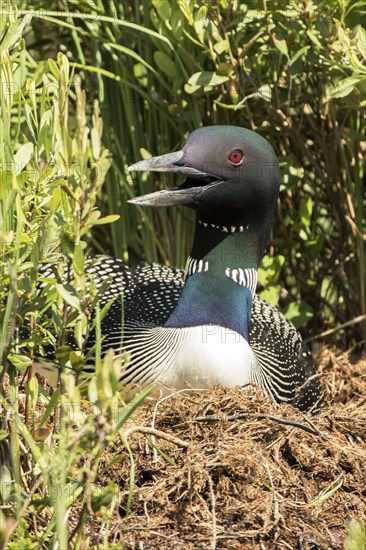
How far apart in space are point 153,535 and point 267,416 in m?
0.52

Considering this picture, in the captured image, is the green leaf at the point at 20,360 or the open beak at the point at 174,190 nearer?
the green leaf at the point at 20,360

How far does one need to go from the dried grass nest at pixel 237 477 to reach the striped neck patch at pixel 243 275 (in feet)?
1.58

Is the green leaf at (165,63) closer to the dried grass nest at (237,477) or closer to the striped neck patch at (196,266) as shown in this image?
the striped neck patch at (196,266)

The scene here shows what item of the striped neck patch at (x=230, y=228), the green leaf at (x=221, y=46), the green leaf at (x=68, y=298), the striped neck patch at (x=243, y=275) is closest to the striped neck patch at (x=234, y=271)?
the striped neck patch at (x=243, y=275)

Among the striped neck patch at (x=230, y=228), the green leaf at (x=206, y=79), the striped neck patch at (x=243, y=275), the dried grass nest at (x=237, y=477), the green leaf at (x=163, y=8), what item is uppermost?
the green leaf at (x=163, y=8)

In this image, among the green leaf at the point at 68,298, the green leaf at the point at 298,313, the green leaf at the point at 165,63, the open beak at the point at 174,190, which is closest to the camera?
the green leaf at the point at 68,298

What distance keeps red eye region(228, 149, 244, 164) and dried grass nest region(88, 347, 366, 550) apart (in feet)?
2.38

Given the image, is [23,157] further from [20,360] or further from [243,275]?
A: [243,275]

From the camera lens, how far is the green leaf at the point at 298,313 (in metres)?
4.20

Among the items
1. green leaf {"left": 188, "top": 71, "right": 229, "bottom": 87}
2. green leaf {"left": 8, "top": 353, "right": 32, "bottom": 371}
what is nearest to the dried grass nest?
green leaf {"left": 8, "top": 353, "right": 32, "bottom": 371}

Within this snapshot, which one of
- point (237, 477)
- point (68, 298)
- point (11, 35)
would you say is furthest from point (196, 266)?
point (68, 298)

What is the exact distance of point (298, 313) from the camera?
423 cm

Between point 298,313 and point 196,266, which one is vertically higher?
point 196,266

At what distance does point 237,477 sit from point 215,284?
2.94ft
